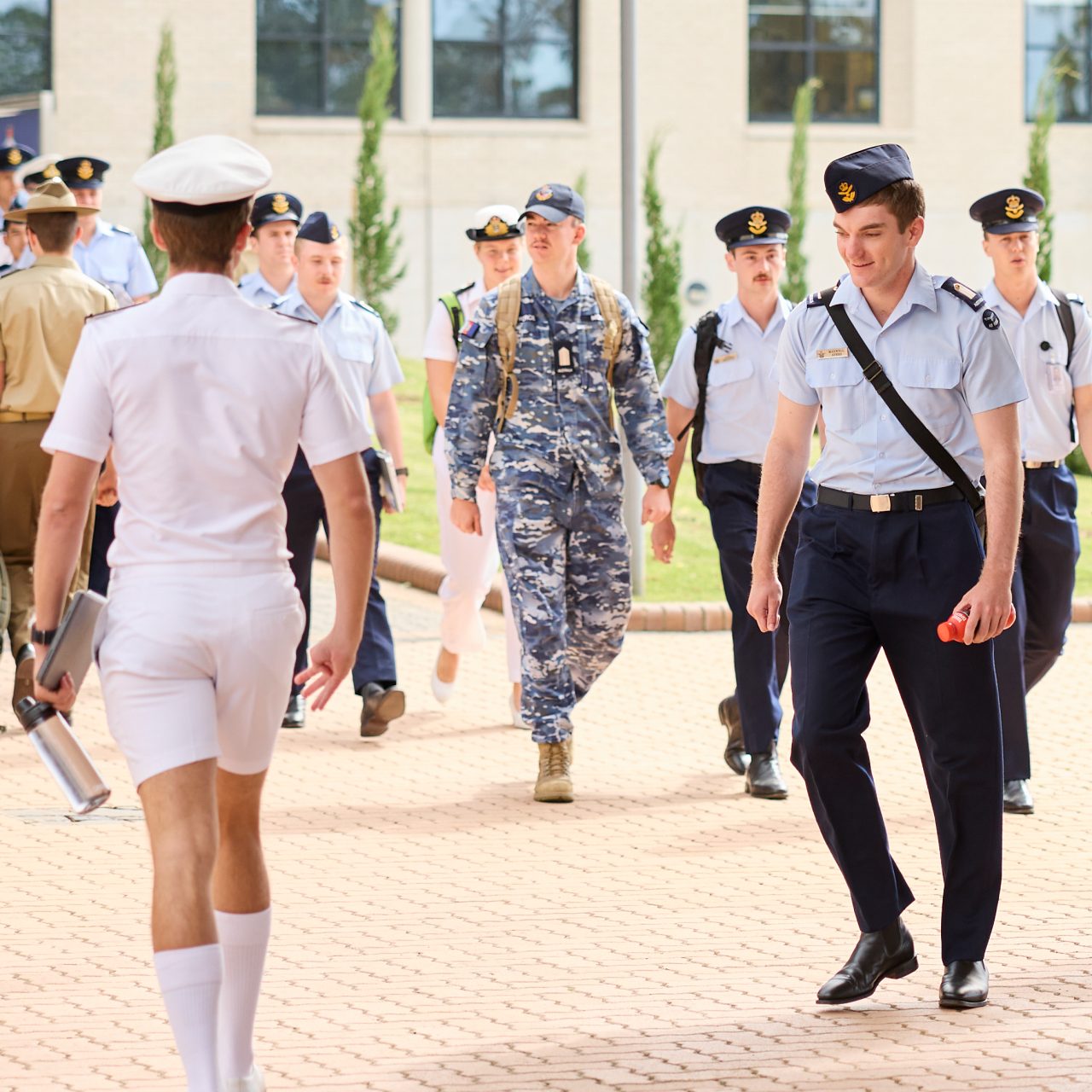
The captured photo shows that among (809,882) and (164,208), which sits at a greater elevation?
(164,208)

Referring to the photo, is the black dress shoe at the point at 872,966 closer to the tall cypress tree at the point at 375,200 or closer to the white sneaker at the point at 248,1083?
the white sneaker at the point at 248,1083

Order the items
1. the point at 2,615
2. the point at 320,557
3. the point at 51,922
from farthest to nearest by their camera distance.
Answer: the point at 320,557, the point at 2,615, the point at 51,922

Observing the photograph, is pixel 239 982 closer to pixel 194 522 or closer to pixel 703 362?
pixel 194 522

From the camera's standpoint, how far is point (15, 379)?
9.76 m

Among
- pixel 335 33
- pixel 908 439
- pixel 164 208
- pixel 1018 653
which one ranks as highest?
pixel 335 33

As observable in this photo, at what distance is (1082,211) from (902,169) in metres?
28.1

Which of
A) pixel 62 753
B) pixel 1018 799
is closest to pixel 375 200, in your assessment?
pixel 1018 799

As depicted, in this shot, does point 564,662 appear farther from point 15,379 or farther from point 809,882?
point 15,379

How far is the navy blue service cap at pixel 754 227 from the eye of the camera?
29.4 ft

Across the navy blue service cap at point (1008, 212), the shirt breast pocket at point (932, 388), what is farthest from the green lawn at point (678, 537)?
the shirt breast pocket at point (932, 388)

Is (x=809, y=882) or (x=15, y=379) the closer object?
(x=809, y=882)

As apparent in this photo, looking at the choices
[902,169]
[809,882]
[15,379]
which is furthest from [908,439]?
[15,379]

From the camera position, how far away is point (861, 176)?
550cm

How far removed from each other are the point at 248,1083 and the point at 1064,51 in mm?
30787
